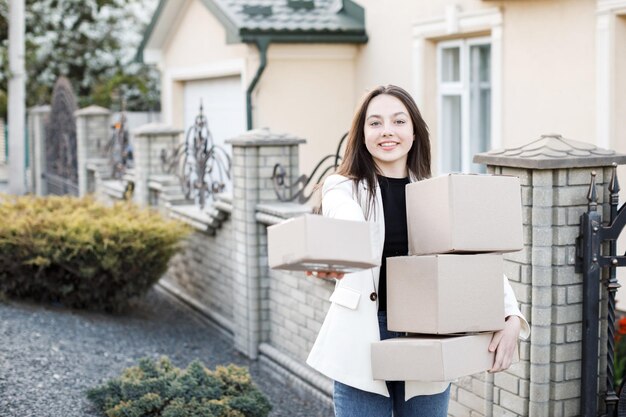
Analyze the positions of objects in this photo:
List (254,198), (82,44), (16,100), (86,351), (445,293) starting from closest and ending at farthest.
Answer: (445,293)
(86,351)
(254,198)
(16,100)
(82,44)

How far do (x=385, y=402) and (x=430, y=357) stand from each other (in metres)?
0.32

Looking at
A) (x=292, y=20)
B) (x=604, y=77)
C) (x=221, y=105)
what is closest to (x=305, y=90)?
(x=292, y=20)

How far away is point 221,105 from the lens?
1395 centimetres

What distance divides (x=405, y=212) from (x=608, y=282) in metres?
1.62

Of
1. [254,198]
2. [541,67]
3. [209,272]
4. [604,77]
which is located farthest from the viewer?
[209,272]

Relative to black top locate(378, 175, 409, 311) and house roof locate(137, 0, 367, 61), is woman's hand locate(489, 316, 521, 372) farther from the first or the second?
house roof locate(137, 0, 367, 61)

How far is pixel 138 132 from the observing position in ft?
37.7

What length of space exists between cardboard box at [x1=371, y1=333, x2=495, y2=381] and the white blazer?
0.06 m

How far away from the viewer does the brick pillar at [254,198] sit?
8070 mm

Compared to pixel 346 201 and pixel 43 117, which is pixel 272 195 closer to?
pixel 346 201

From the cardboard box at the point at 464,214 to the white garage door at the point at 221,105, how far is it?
31.3 ft

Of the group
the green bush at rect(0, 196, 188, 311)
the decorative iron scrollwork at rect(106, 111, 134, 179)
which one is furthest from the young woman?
the decorative iron scrollwork at rect(106, 111, 134, 179)

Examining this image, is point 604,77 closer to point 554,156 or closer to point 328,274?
point 554,156

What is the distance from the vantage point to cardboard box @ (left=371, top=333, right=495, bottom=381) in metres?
3.26
